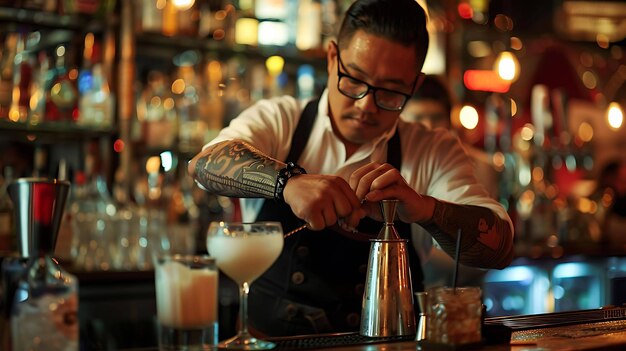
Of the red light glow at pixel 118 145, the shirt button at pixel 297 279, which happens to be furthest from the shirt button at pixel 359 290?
the red light glow at pixel 118 145

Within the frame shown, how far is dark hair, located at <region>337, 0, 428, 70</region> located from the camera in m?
2.11

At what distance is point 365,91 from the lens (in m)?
2.09

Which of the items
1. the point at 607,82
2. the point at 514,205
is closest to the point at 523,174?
the point at 514,205

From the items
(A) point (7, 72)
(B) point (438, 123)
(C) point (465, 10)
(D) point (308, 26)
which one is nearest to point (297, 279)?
(B) point (438, 123)

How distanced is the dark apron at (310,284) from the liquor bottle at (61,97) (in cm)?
183

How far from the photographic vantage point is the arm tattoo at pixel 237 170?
182cm

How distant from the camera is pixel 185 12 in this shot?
13.6 feet

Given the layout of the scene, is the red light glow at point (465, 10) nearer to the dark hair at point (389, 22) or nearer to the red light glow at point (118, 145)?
the red light glow at point (118, 145)

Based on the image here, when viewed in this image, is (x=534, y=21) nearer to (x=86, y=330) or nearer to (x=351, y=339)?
(x=86, y=330)

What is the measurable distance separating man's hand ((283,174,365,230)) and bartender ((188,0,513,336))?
0.07 m

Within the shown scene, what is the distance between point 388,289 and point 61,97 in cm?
255

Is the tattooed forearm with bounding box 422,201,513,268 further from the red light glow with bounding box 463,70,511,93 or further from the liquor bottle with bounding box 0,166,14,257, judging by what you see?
the red light glow with bounding box 463,70,511,93

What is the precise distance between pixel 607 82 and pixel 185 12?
3679 millimetres

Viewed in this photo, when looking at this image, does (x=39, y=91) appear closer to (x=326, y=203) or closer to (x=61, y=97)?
(x=61, y=97)
